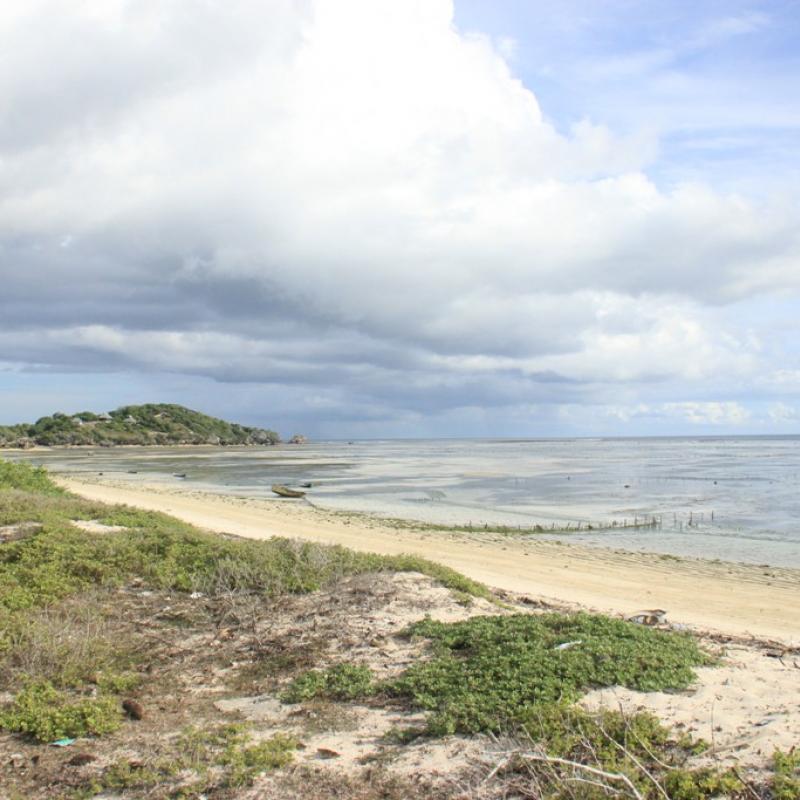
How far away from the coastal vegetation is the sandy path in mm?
3749

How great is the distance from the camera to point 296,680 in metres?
7.31

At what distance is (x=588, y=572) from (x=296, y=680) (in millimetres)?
11703

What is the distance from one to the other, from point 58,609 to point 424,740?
5.96 meters

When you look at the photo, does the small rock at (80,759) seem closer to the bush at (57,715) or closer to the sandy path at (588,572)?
the bush at (57,715)

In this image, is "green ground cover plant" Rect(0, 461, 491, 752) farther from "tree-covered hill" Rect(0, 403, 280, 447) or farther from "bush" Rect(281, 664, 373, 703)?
"tree-covered hill" Rect(0, 403, 280, 447)

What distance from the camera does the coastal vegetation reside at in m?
5.25

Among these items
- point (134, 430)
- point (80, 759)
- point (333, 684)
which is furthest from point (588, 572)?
point (134, 430)

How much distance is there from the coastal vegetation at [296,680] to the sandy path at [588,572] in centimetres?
375

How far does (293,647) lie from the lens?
27.6 ft

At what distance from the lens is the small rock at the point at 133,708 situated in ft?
21.8

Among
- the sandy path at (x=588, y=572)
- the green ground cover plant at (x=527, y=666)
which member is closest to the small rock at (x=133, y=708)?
the green ground cover plant at (x=527, y=666)

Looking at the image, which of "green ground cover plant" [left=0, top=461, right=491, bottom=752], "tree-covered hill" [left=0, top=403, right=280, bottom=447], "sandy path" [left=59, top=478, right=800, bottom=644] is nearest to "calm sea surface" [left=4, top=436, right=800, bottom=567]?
"sandy path" [left=59, top=478, right=800, bottom=644]

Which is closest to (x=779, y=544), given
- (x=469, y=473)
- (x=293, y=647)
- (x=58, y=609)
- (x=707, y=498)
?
(x=707, y=498)

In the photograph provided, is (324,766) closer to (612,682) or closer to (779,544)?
(612,682)
